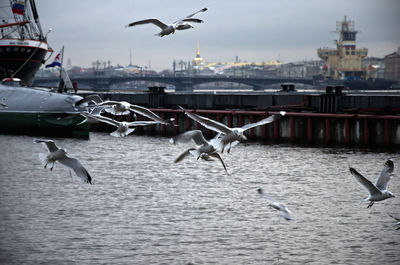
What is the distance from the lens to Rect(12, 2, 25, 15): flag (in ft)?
304

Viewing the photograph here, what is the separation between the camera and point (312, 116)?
51.1 m

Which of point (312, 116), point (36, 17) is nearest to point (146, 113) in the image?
point (312, 116)

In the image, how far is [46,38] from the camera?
325 feet

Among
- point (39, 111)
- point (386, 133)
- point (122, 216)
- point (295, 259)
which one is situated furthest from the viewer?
point (39, 111)

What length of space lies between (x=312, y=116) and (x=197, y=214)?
25312mm

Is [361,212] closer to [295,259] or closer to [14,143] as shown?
[295,259]

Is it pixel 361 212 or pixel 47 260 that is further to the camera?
pixel 361 212

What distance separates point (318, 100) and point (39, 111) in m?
23.8

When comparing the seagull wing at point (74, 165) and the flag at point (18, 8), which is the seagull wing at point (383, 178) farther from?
the flag at point (18, 8)

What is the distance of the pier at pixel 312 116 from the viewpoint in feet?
160

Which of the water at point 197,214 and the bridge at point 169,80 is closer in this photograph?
the water at point 197,214

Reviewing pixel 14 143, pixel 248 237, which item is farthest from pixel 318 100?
pixel 248 237

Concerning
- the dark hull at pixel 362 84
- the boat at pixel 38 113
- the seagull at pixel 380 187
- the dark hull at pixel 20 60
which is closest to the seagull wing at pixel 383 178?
the seagull at pixel 380 187

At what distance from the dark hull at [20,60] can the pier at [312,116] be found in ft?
120
